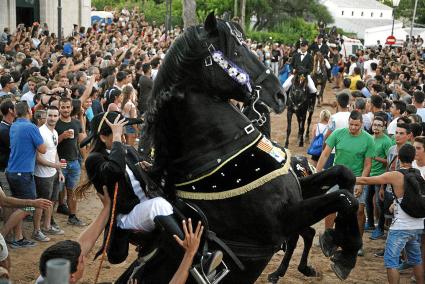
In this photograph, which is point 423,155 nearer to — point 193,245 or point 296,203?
point 296,203

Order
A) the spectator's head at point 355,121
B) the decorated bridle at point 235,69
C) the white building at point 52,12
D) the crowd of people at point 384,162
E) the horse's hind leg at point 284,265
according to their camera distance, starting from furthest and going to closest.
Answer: the white building at point 52,12 < the spectator's head at point 355,121 < the horse's hind leg at point 284,265 < the crowd of people at point 384,162 < the decorated bridle at point 235,69

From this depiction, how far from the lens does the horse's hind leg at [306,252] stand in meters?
6.55

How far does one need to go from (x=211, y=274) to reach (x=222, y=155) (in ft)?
2.74

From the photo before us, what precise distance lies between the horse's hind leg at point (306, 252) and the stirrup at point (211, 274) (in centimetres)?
216

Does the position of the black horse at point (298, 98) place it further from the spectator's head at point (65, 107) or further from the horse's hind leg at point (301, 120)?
the spectator's head at point (65, 107)

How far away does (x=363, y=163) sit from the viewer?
809 centimetres

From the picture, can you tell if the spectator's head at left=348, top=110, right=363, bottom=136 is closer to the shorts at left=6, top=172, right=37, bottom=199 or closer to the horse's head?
the horse's head

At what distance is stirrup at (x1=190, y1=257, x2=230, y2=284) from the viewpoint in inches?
163

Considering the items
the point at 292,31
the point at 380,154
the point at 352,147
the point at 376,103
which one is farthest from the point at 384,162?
the point at 292,31

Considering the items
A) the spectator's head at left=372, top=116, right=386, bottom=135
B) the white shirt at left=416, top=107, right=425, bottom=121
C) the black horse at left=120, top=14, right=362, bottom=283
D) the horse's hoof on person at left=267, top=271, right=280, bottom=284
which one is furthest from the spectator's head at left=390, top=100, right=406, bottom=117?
the black horse at left=120, top=14, right=362, bottom=283

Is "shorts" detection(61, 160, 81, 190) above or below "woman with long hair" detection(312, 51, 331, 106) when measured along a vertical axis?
below

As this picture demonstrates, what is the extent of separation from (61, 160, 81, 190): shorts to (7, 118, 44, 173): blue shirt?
1.29 m

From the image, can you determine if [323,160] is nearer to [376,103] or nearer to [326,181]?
[326,181]

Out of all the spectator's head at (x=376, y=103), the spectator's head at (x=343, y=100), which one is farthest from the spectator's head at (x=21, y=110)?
the spectator's head at (x=376, y=103)
